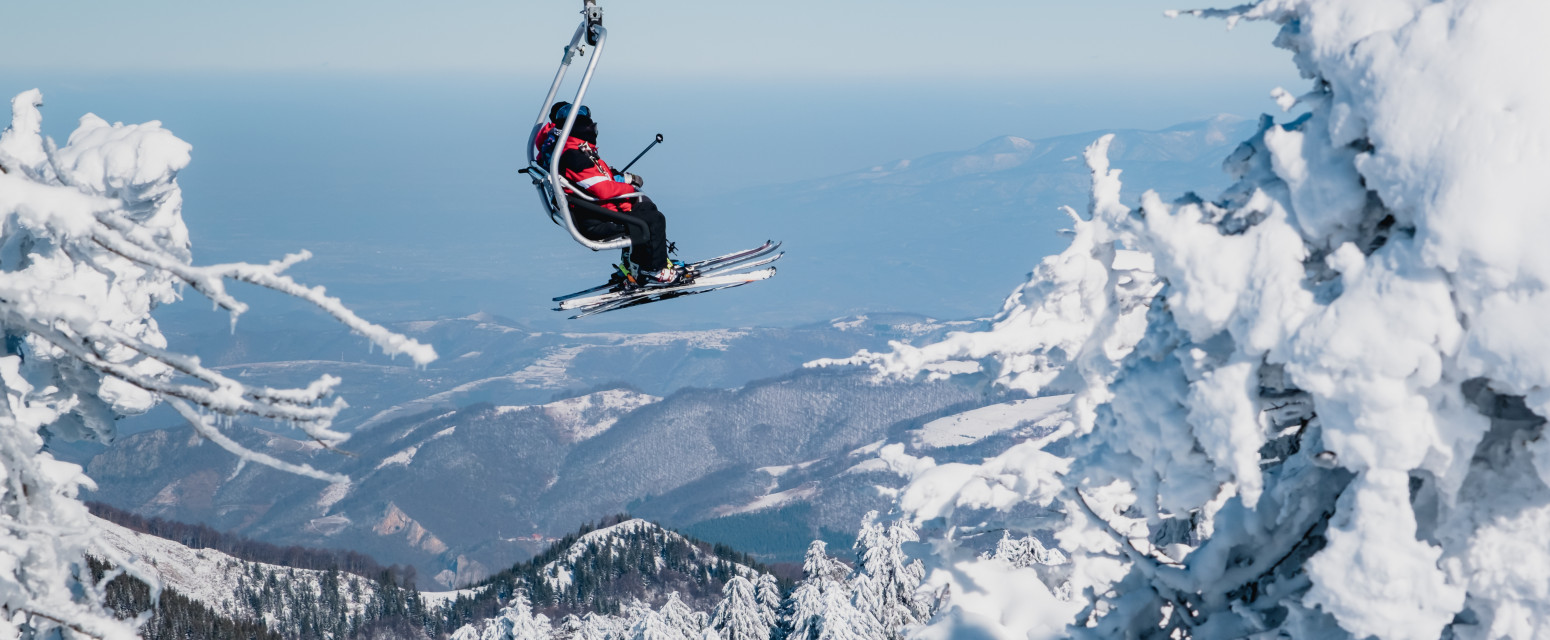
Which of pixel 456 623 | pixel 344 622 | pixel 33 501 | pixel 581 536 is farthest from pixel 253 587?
pixel 33 501

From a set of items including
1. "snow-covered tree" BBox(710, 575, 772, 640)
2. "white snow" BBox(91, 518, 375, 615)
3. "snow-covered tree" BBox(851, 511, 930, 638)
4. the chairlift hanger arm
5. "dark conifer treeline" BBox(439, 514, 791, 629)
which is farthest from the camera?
"dark conifer treeline" BBox(439, 514, 791, 629)

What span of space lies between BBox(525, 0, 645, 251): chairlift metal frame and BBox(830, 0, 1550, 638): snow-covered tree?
21.2ft

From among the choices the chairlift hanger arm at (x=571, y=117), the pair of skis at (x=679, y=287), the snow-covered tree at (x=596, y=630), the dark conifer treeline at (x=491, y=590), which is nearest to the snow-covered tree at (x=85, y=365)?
the chairlift hanger arm at (x=571, y=117)

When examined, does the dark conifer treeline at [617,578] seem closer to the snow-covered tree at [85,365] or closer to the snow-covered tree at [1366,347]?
the snow-covered tree at [85,365]

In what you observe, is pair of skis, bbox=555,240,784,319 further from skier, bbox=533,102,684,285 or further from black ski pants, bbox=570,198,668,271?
black ski pants, bbox=570,198,668,271

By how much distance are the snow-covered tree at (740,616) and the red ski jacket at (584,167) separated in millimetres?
24785

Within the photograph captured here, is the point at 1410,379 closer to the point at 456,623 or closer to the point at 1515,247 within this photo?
the point at 1515,247

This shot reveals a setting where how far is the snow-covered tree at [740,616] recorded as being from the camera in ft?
115

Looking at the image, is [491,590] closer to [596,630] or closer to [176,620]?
[176,620]

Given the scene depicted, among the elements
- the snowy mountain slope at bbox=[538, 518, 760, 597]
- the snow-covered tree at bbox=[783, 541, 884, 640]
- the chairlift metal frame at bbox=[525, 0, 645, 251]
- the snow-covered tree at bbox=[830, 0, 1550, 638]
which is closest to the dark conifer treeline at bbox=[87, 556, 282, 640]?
the snowy mountain slope at bbox=[538, 518, 760, 597]

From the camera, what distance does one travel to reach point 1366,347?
4.34 metres

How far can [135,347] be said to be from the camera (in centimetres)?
343

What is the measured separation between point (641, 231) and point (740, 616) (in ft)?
80.8

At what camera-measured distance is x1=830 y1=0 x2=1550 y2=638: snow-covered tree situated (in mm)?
4152
